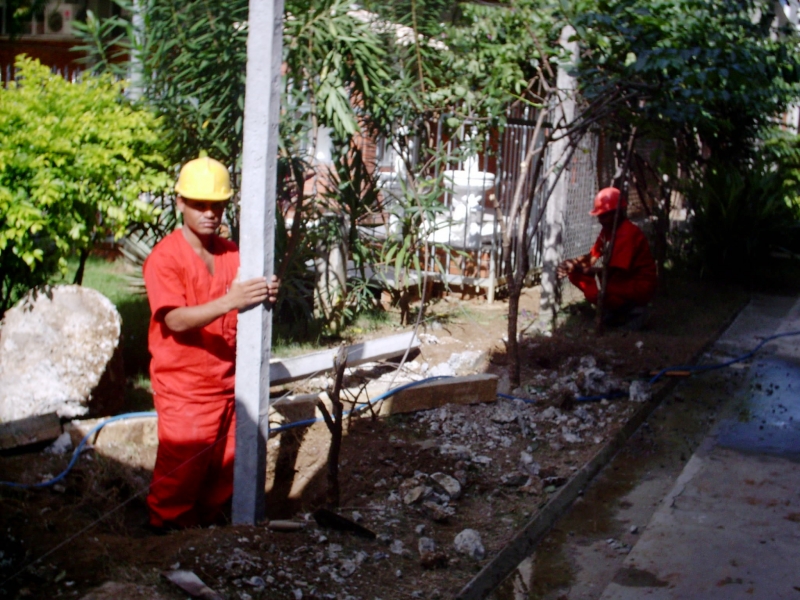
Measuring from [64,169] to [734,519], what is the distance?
4032mm

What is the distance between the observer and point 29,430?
14.7 ft

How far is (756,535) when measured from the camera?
4.12 meters

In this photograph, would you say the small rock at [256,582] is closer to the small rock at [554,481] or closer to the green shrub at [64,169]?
the small rock at [554,481]

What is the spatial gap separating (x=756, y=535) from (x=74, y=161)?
4.13 m

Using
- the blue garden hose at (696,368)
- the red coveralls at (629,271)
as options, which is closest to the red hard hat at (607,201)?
the red coveralls at (629,271)

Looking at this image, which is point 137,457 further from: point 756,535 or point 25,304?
point 756,535

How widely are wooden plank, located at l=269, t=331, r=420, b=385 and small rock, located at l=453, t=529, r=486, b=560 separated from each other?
1.54 metres

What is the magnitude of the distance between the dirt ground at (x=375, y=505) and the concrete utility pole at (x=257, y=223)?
34cm

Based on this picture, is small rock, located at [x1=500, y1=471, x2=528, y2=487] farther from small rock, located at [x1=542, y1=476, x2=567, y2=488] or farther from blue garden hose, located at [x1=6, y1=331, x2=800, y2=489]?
blue garden hose, located at [x1=6, y1=331, x2=800, y2=489]

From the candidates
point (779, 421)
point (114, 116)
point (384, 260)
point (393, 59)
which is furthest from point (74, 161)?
point (779, 421)

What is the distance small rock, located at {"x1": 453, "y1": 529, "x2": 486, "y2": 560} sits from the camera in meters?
3.81

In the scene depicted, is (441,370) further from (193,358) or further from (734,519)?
(193,358)

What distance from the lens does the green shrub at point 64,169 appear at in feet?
15.3

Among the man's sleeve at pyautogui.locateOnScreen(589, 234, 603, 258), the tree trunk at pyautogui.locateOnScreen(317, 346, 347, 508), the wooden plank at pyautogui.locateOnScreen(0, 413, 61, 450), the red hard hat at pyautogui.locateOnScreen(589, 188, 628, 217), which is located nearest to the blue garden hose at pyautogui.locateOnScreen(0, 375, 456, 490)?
the wooden plank at pyautogui.locateOnScreen(0, 413, 61, 450)
